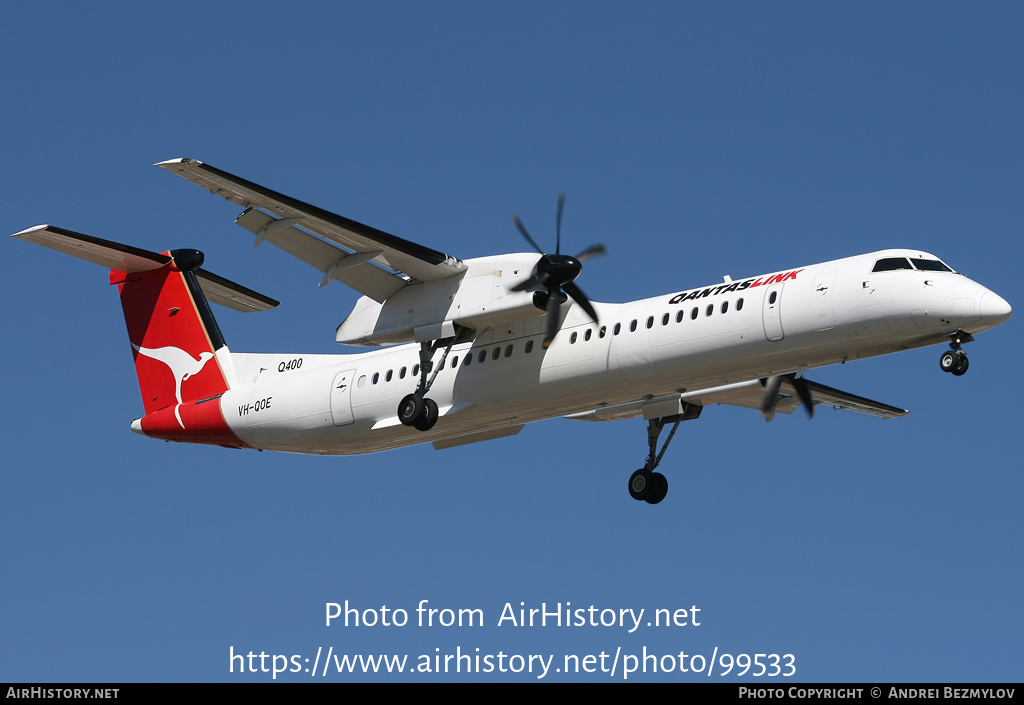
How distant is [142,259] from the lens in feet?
73.3

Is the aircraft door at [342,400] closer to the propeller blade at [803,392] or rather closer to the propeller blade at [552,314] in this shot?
the propeller blade at [552,314]

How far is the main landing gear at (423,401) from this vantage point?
19188mm

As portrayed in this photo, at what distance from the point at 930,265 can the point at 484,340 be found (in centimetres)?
664

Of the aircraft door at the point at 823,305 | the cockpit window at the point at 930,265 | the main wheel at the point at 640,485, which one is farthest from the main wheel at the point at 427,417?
the cockpit window at the point at 930,265

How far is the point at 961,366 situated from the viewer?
15992 mm

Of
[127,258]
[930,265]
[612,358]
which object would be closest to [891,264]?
[930,265]

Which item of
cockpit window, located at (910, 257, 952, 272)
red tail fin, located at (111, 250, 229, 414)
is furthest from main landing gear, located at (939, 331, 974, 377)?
red tail fin, located at (111, 250, 229, 414)

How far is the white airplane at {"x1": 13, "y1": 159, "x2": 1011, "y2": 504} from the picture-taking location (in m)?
16.7

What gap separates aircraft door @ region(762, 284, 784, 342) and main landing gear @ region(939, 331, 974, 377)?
2.10m

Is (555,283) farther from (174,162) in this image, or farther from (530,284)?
(174,162)

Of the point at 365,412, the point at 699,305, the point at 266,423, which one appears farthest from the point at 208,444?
the point at 699,305

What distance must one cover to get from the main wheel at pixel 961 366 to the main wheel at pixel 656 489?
5.89 meters

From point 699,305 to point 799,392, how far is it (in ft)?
10.2
